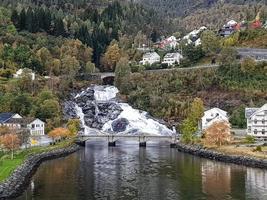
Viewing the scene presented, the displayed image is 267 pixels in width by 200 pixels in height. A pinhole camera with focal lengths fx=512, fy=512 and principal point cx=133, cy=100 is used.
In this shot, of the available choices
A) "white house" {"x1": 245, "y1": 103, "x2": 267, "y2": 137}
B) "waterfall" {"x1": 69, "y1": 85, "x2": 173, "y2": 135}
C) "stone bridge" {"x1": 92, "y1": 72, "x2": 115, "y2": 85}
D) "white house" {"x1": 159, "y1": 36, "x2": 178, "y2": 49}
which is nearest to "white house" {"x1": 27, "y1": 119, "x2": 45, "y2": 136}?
"waterfall" {"x1": 69, "y1": 85, "x2": 173, "y2": 135}

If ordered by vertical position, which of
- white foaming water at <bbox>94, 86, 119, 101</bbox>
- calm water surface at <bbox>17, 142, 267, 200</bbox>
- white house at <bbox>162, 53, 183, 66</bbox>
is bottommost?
calm water surface at <bbox>17, 142, 267, 200</bbox>

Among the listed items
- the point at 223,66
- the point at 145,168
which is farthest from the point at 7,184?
the point at 223,66

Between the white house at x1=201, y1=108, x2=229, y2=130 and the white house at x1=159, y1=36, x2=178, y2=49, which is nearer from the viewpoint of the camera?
the white house at x1=201, y1=108, x2=229, y2=130

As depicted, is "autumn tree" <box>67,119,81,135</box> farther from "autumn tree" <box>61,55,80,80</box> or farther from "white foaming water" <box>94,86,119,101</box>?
"autumn tree" <box>61,55,80,80</box>

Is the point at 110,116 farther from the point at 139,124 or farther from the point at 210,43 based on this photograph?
the point at 210,43

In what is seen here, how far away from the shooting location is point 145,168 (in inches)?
2320

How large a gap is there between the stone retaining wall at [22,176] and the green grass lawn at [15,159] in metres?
0.60

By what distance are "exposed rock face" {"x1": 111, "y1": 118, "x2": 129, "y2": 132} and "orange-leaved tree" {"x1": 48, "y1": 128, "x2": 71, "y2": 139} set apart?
15922mm

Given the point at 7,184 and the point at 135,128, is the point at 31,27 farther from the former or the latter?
the point at 7,184

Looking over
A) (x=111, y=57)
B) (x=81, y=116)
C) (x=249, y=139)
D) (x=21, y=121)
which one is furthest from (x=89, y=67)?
(x=249, y=139)

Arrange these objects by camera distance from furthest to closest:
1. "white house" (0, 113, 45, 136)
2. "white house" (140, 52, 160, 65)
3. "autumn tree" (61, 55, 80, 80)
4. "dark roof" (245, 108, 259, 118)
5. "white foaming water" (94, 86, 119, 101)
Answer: "white house" (140, 52, 160, 65), "autumn tree" (61, 55, 80, 80), "white foaming water" (94, 86, 119, 101), "dark roof" (245, 108, 259, 118), "white house" (0, 113, 45, 136)

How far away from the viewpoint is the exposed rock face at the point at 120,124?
3852 inches

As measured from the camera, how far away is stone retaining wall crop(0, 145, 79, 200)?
40719mm

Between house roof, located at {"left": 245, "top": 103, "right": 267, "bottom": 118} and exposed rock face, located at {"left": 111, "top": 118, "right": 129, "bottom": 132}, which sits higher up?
house roof, located at {"left": 245, "top": 103, "right": 267, "bottom": 118}
